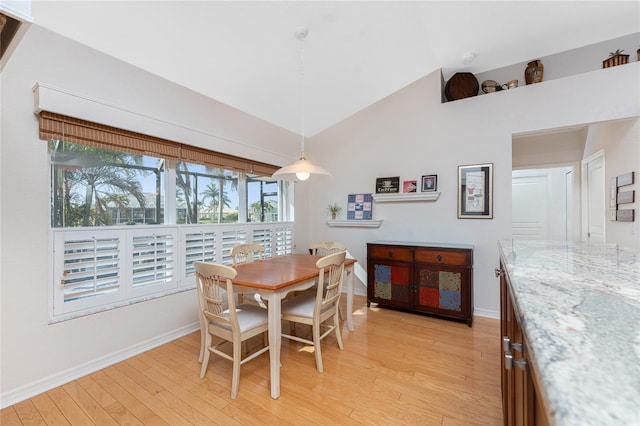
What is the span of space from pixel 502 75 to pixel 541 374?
13.3 ft

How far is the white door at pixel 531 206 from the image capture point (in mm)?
5094

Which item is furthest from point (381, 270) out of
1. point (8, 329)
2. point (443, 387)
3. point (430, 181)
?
point (8, 329)

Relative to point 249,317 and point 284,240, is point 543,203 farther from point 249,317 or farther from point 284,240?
point 249,317

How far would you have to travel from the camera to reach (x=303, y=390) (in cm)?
199

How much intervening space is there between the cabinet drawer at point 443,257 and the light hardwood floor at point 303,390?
794 mm

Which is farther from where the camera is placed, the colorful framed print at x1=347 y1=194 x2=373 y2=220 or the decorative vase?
the colorful framed print at x1=347 y1=194 x2=373 y2=220

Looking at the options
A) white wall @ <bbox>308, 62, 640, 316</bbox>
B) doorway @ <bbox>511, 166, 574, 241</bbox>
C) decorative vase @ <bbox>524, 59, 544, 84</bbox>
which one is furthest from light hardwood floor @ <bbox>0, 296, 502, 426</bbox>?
doorway @ <bbox>511, 166, 574, 241</bbox>

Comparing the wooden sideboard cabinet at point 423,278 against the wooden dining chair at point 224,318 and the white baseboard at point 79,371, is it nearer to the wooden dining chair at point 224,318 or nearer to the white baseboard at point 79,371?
the wooden dining chair at point 224,318

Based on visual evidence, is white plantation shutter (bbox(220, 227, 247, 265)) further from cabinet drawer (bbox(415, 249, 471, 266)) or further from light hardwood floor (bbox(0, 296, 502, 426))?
cabinet drawer (bbox(415, 249, 471, 266))

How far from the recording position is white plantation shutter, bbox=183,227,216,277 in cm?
296

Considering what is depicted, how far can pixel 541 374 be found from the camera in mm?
401

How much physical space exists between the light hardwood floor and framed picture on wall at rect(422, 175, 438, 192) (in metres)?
1.82

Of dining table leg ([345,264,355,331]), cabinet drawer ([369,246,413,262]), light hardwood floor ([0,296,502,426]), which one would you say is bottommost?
light hardwood floor ([0,296,502,426])

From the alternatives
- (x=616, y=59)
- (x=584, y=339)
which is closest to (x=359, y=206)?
(x=616, y=59)
